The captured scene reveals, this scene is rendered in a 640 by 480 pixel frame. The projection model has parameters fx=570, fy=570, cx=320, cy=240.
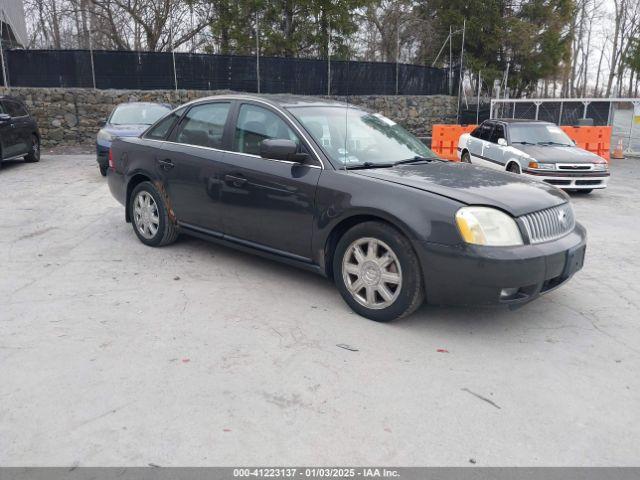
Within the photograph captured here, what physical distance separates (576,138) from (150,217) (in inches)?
526

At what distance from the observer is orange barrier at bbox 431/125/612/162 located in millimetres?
15391

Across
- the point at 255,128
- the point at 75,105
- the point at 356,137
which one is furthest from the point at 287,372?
the point at 75,105

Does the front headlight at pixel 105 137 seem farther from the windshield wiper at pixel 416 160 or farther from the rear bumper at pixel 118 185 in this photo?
the windshield wiper at pixel 416 160

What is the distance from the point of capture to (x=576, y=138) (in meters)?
15.8

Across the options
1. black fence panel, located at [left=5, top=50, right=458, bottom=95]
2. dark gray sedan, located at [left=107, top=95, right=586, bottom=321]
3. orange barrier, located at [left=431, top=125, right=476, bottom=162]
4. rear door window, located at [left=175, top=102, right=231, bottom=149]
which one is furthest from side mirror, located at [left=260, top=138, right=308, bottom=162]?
black fence panel, located at [left=5, top=50, right=458, bottom=95]

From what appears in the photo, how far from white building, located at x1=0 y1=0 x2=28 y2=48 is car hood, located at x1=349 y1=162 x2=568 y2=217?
19859 millimetres

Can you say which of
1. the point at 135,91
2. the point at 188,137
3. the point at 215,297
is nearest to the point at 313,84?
the point at 135,91

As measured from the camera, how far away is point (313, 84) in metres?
21.3

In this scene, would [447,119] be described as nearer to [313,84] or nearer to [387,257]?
[313,84]

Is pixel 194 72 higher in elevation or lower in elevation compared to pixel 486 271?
higher

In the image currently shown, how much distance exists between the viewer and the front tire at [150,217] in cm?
602

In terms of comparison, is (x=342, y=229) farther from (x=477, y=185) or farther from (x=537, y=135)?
(x=537, y=135)

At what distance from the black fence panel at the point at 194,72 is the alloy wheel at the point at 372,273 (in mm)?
16779

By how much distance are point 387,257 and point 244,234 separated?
1557 millimetres
